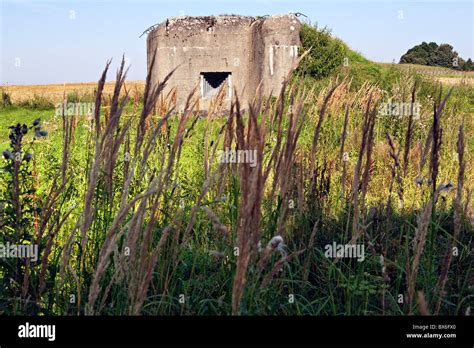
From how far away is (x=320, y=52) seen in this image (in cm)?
1294

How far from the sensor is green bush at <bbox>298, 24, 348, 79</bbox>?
12.6 metres

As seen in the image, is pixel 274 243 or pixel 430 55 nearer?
pixel 274 243

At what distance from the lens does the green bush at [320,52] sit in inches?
498

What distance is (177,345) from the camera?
1.73 m

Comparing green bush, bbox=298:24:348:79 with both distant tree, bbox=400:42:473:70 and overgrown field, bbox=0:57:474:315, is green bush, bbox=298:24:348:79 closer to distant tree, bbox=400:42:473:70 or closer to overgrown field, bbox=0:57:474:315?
overgrown field, bbox=0:57:474:315

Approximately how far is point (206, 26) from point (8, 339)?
11337 mm

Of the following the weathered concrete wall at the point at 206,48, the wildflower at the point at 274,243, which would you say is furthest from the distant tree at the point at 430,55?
the wildflower at the point at 274,243

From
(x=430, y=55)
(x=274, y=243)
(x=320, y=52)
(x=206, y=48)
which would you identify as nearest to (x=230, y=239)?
(x=274, y=243)

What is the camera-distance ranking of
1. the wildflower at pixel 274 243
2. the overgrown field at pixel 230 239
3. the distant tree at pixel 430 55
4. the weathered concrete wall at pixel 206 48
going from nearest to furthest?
1. the wildflower at pixel 274 243
2. the overgrown field at pixel 230 239
3. the weathered concrete wall at pixel 206 48
4. the distant tree at pixel 430 55


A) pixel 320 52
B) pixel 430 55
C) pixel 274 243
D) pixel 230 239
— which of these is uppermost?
pixel 430 55

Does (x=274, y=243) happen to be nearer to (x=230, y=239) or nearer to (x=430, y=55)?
(x=230, y=239)

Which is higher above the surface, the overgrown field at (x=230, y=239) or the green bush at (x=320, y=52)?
the green bush at (x=320, y=52)

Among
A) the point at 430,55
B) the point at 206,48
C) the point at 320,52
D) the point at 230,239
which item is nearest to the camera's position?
the point at 230,239

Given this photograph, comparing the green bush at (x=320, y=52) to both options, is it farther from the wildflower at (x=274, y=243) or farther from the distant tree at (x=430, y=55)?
the distant tree at (x=430, y=55)
